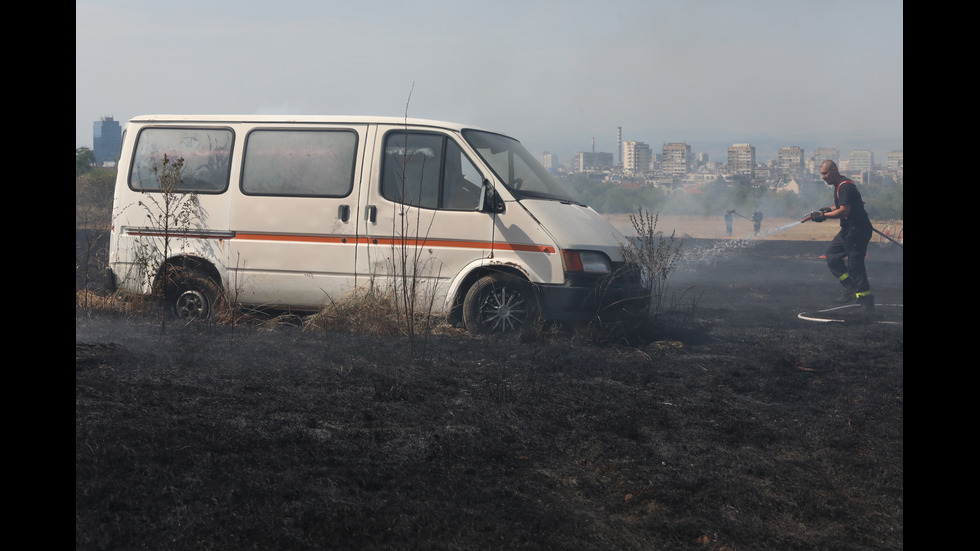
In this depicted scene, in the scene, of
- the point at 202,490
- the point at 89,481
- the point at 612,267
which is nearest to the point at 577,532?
the point at 202,490

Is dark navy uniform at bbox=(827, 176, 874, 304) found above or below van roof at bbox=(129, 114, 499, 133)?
below

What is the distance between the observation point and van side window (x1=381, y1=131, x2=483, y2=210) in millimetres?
7848

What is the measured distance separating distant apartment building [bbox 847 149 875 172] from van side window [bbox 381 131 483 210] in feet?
310

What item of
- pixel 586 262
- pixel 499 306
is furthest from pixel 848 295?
pixel 499 306

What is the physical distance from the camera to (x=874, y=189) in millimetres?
58656

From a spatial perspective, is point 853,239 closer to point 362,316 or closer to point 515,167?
point 515,167

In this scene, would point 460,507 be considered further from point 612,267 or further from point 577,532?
point 612,267

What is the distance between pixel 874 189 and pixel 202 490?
62.4 metres

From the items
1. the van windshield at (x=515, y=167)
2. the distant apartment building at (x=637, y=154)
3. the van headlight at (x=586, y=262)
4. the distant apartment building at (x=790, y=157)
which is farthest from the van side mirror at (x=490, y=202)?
the distant apartment building at (x=637, y=154)

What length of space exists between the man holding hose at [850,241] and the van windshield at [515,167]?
481cm

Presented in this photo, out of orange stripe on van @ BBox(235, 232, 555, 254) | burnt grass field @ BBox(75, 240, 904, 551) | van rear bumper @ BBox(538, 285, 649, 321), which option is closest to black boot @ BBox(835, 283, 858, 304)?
burnt grass field @ BBox(75, 240, 904, 551)

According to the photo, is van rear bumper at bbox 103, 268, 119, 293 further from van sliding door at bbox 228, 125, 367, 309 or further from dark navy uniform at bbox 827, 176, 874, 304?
dark navy uniform at bbox 827, 176, 874, 304

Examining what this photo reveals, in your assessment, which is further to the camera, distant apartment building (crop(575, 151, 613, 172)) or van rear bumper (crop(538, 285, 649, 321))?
distant apartment building (crop(575, 151, 613, 172))

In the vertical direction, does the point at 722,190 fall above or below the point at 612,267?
above
